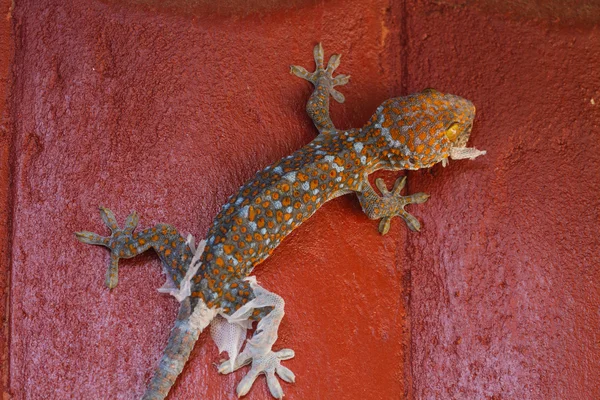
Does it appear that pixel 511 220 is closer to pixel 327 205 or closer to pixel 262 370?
pixel 327 205

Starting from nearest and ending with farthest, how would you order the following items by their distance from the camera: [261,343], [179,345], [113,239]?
[179,345]
[261,343]
[113,239]

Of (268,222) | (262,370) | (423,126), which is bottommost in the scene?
(262,370)

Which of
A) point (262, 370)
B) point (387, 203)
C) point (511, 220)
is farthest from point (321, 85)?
point (262, 370)

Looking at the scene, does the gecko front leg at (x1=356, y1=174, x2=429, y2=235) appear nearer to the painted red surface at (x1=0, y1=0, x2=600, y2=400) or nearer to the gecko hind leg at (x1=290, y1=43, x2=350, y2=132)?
the painted red surface at (x1=0, y1=0, x2=600, y2=400)

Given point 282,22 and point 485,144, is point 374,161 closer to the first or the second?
point 485,144

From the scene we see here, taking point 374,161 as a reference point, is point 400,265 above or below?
below

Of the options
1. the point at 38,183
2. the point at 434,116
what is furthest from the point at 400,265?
the point at 38,183
